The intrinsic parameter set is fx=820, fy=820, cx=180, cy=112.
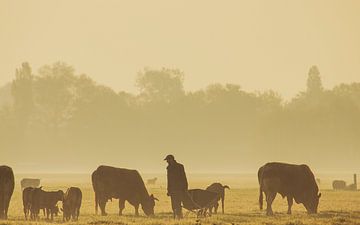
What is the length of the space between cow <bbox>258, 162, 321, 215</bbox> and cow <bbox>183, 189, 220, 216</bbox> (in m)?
3.11

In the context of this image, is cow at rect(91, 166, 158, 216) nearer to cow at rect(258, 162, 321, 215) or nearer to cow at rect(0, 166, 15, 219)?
cow at rect(0, 166, 15, 219)

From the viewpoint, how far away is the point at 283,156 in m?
172

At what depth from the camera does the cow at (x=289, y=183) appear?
4003 centimetres

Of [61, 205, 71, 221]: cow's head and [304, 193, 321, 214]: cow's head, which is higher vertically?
[304, 193, 321, 214]: cow's head

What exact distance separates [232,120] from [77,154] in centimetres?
3526

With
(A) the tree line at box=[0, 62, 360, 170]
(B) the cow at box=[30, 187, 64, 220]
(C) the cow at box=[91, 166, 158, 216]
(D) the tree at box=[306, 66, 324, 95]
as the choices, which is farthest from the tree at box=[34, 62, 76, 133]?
(B) the cow at box=[30, 187, 64, 220]

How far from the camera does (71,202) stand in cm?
3609

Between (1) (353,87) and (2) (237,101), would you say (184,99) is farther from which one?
(1) (353,87)

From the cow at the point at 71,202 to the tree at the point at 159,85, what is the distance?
15502cm

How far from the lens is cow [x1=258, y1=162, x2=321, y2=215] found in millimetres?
40031

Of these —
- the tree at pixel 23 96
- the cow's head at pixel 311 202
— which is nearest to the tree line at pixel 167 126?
the tree at pixel 23 96

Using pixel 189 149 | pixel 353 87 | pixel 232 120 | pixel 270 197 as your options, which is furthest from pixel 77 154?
pixel 270 197

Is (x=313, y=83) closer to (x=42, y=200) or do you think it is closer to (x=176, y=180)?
(x=176, y=180)

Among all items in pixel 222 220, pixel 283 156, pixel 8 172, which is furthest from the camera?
pixel 283 156
